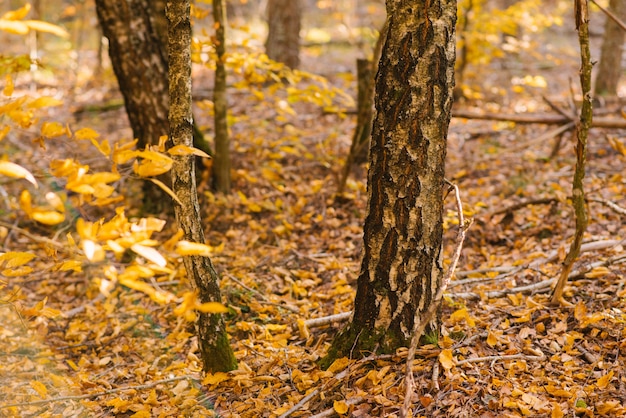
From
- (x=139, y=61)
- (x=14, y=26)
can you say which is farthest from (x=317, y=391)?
(x=139, y=61)

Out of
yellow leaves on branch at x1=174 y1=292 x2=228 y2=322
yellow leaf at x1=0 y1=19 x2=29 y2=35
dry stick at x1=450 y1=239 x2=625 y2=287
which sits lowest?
dry stick at x1=450 y1=239 x2=625 y2=287

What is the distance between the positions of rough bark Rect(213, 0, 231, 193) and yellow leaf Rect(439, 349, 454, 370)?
3.12 meters

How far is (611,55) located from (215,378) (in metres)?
7.15

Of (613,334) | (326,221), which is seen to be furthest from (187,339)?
(613,334)

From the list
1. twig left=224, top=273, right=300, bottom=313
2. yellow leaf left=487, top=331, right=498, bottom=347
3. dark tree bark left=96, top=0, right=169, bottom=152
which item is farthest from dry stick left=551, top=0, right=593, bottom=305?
dark tree bark left=96, top=0, right=169, bottom=152

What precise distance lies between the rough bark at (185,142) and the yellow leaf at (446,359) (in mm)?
1233

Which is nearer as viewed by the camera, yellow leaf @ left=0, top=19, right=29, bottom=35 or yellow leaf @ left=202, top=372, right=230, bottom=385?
yellow leaf @ left=0, top=19, right=29, bottom=35

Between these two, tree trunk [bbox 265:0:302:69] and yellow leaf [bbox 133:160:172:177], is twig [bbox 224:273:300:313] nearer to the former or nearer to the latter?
yellow leaf [bbox 133:160:172:177]

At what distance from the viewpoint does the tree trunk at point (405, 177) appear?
2.35 metres

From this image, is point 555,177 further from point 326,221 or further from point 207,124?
point 207,124

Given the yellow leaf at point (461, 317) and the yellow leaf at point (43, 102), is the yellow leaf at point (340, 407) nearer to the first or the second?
the yellow leaf at point (461, 317)

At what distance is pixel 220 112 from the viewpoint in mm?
5223

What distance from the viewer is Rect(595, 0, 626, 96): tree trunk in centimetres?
695

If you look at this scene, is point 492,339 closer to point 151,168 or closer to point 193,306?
point 193,306
